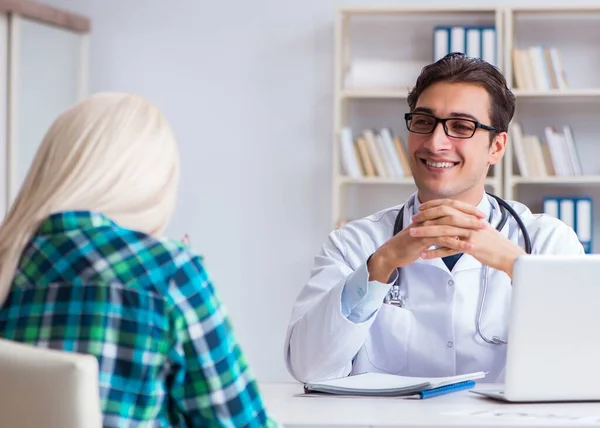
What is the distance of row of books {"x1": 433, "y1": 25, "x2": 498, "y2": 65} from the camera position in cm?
430

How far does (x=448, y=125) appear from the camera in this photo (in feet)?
7.84

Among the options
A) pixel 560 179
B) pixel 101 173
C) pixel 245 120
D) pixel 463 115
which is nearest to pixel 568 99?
pixel 560 179

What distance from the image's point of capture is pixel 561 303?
64.9 inches

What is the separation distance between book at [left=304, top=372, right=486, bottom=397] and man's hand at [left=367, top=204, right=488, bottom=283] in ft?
0.82

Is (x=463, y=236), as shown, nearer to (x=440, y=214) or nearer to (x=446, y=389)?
(x=440, y=214)

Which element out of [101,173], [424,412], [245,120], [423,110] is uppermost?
[245,120]

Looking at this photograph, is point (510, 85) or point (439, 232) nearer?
point (439, 232)

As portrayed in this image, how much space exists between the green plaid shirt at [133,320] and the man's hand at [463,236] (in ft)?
2.81

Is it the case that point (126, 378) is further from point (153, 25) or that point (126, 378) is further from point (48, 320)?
point (153, 25)

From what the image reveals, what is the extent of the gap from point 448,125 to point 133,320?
1362 mm

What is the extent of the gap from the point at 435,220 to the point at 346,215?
2.62m

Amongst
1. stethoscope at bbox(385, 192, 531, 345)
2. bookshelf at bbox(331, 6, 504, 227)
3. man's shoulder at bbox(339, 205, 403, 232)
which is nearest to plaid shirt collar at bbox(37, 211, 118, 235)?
stethoscope at bbox(385, 192, 531, 345)

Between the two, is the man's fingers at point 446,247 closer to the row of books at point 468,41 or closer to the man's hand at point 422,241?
the man's hand at point 422,241

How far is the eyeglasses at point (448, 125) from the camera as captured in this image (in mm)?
2381
